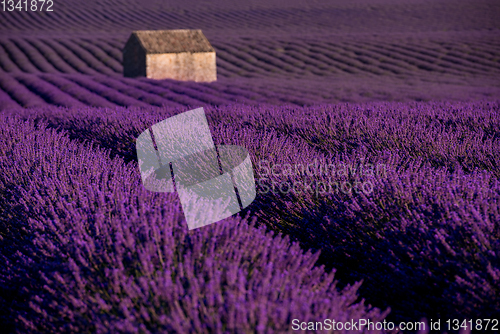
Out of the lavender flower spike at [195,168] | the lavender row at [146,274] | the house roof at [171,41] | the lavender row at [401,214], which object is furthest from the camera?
the house roof at [171,41]

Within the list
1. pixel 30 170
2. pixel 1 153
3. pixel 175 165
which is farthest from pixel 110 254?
pixel 1 153

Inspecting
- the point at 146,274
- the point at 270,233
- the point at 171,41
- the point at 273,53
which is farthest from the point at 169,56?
the point at 146,274

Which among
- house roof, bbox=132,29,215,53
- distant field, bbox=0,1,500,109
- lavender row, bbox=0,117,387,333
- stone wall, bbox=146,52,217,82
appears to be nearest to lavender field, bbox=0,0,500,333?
lavender row, bbox=0,117,387,333

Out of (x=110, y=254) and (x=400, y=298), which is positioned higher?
(x=110, y=254)

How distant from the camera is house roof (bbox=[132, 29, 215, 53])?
17.6m

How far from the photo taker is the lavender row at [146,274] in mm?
1348

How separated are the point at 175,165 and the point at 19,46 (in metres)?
25.6

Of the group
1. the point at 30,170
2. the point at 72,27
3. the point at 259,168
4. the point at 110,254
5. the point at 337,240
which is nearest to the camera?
the point at 110,254

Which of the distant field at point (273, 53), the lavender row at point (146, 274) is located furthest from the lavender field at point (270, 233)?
the distant field at point (273, 53)

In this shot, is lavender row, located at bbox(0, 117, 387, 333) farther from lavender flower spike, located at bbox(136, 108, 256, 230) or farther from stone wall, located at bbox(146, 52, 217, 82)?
stone wall, located at bbox(146, 52, 217, 82)

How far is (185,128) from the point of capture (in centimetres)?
420

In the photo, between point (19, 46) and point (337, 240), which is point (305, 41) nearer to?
point (19, 46)

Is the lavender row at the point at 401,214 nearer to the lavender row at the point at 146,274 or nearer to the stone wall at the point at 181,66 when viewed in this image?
the lavender row at the point at 146,274

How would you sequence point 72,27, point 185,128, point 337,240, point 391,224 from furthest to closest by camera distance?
point 72,27 → point 185,128 → point 337,240 → point 391,224
